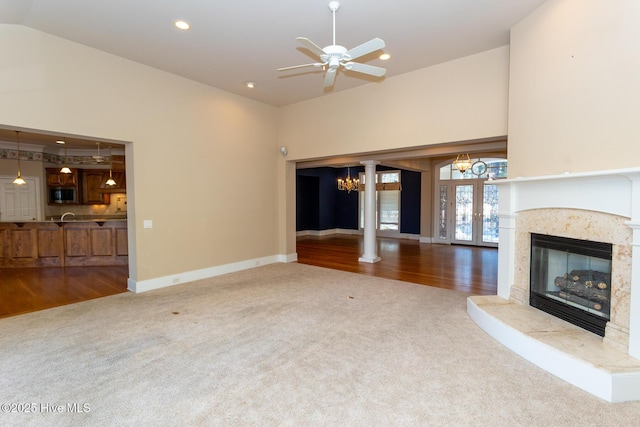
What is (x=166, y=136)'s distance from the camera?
5.11m

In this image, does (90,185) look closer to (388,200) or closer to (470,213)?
(388,200)

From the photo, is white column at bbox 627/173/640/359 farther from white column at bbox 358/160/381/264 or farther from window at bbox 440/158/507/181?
window at bbox 440/158/507/181

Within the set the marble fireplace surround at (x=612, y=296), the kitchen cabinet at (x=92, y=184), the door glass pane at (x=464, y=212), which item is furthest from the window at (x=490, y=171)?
the kitchen cabinet at (x=92, y=184)

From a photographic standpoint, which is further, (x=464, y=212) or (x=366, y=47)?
(x=464, y=212)

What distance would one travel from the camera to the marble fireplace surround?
2.30 metres

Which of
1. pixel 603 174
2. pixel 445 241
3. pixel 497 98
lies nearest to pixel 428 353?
pixel 603 174

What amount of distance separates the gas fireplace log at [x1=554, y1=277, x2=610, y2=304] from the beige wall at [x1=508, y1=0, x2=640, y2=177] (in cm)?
108

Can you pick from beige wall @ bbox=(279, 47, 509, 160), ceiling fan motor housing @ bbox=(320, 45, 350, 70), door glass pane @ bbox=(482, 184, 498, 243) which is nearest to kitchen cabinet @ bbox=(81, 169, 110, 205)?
beige wall @ bbox=(279, 47, 509, 160)

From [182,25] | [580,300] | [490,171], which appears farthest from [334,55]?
[490,171]

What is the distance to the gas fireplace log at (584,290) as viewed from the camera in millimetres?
2754

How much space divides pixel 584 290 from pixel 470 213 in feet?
24.7

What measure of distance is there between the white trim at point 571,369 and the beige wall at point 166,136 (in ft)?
15.4

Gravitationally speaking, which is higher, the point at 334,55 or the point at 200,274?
the point at 334,55

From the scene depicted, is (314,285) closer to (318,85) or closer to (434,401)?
(434,401)
